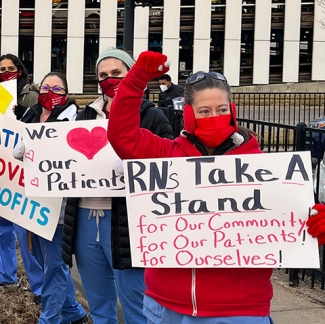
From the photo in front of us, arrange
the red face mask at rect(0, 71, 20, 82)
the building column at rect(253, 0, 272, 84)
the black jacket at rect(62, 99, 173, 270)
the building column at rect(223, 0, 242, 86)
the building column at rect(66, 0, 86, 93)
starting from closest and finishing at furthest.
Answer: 1. the black jacket at rect(62, 99, 173, 270)
2. the red face mask at rect(0, 71, 20, 82)
3. the building column at rect(66, 0, 86, 93)
4. the building column at rect(223, 0, 242, 86)
5. the building column at rect(253, 0, 272, 84)

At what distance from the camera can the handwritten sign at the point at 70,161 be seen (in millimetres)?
4109

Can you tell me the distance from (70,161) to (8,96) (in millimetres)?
Answer: 1751

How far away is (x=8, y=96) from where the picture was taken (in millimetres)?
5754

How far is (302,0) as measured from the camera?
3262cm

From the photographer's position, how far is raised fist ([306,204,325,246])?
2936 mm

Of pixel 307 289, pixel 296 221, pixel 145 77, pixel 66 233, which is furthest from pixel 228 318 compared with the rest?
pixel 307 289

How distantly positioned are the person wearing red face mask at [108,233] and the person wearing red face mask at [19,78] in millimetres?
1734

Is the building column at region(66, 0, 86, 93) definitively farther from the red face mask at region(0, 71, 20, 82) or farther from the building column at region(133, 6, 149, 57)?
the red face mask at region(0, 71, 20, 82)

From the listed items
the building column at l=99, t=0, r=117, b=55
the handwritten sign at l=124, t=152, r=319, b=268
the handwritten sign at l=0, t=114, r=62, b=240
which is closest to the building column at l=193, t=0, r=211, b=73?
the building column at l=99, t=0, r=117, b=55

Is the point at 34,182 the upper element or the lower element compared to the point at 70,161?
lower

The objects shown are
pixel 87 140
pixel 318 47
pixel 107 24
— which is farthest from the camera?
pixel 318 47

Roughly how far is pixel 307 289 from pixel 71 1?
25617 millimetres

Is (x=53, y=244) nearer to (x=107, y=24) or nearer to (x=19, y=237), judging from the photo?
(x=19, y=237)

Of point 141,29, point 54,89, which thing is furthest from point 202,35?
point 54,89
